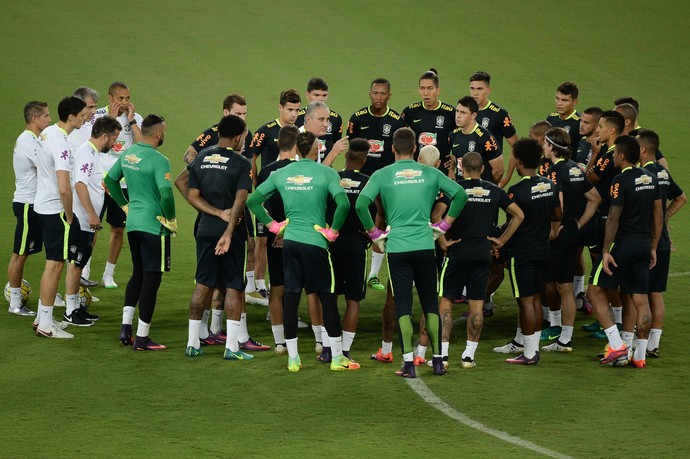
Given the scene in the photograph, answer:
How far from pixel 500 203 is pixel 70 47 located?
18.7 m

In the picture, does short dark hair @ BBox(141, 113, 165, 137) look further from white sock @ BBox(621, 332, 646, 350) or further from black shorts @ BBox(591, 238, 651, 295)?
white sock @ BBox(621, 332, 646, 350)

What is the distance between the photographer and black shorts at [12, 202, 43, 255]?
485 inches

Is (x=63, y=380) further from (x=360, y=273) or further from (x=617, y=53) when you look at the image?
(x=617, y=53)

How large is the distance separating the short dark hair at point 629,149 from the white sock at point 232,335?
14.0 ft

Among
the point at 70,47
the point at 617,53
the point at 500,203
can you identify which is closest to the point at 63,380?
the point at 500,203

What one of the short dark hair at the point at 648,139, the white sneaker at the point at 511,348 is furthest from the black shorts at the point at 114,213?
the short dark hair at the point at 648,139

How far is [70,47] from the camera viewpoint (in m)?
26.6

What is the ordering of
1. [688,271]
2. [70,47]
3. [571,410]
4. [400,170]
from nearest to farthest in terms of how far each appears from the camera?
[571,410] < [400,170] < [688,271] < [70,47]

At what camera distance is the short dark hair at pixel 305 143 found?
10328mm

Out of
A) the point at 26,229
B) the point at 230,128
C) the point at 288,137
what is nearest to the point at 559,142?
the point at 288,137

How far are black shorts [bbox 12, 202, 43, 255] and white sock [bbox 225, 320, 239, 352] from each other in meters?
3.03

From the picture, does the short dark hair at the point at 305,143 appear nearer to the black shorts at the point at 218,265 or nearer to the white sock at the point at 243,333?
the black shorts at the point at 218,265

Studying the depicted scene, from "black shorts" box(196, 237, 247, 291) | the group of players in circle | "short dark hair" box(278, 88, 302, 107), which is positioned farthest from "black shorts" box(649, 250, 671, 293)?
"short dark hair" box(278, 88, 302, 107)

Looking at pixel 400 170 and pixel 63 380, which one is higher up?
pixel 400 170
